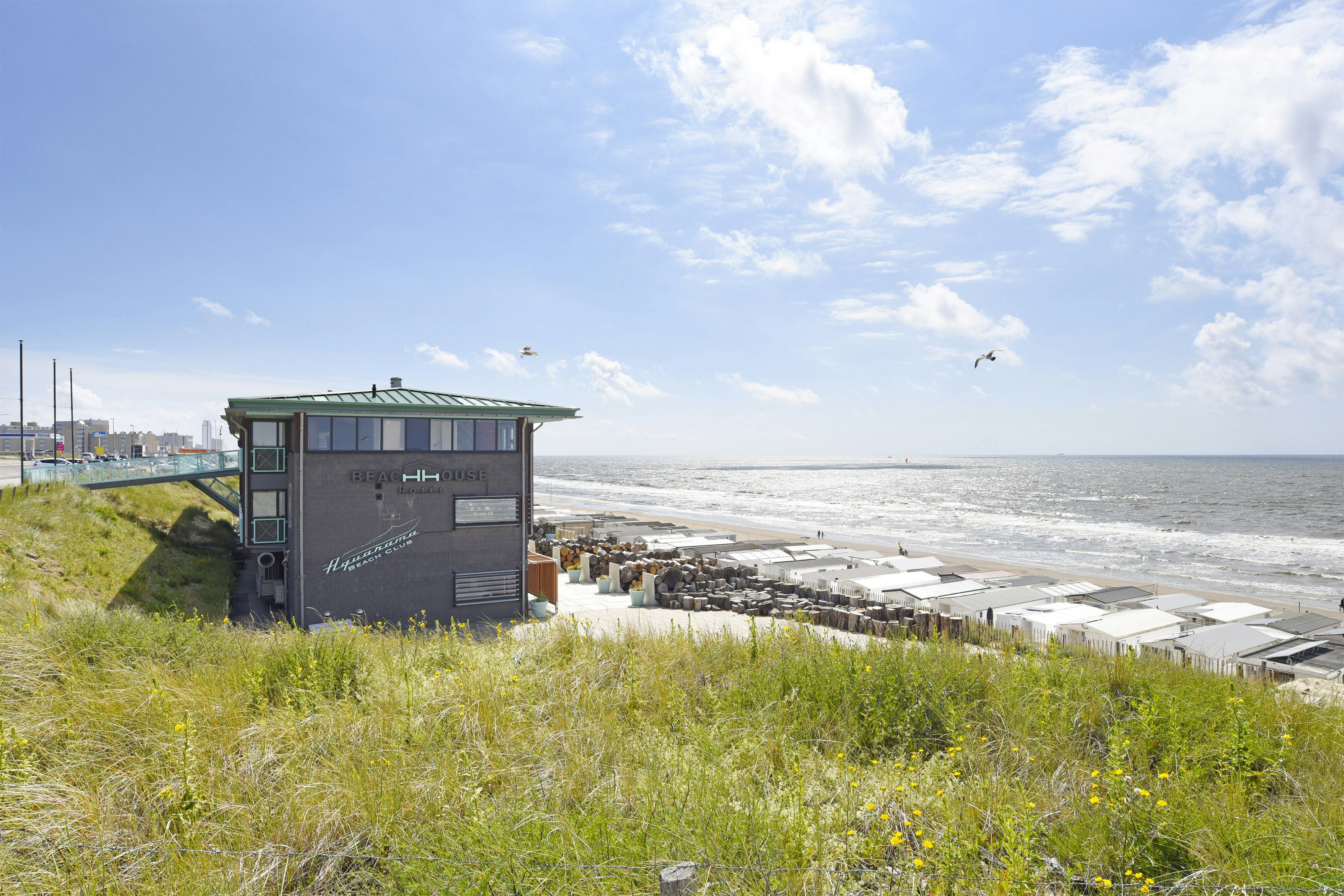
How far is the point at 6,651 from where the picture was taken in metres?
6.28

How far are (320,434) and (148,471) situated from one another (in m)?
11.8

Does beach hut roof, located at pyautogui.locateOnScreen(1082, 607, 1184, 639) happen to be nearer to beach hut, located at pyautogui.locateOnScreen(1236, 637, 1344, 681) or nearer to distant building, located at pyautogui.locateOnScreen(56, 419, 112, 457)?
beach hut, located at pyautogui.locateOnScreen(1236, 637, 1344, 681)

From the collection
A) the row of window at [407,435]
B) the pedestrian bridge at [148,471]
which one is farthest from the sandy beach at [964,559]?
the pedestrian bridge at [148,471]

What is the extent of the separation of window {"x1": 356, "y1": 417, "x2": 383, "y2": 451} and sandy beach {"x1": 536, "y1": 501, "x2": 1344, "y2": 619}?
76.0 ft

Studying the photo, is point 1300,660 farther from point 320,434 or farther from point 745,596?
point 320,434

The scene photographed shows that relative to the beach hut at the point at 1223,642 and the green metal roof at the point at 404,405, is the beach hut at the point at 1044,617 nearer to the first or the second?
the beach hut at the point at 1223,642

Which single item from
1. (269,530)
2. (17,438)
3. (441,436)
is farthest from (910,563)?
(17,438)

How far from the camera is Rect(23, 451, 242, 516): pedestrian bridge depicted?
2291 cm

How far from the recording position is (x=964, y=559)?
4041cm

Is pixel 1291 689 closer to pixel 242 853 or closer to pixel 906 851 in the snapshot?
pixel 906 851

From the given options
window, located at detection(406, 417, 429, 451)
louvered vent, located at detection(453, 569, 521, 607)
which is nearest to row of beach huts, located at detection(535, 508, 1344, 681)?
louvered vent, located at detection(453, 569, 521, 607)

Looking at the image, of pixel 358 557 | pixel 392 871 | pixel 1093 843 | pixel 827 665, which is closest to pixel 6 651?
pixel 392 871

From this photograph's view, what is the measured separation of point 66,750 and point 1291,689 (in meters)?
12.7

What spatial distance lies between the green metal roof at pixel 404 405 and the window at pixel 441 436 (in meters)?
0.38
